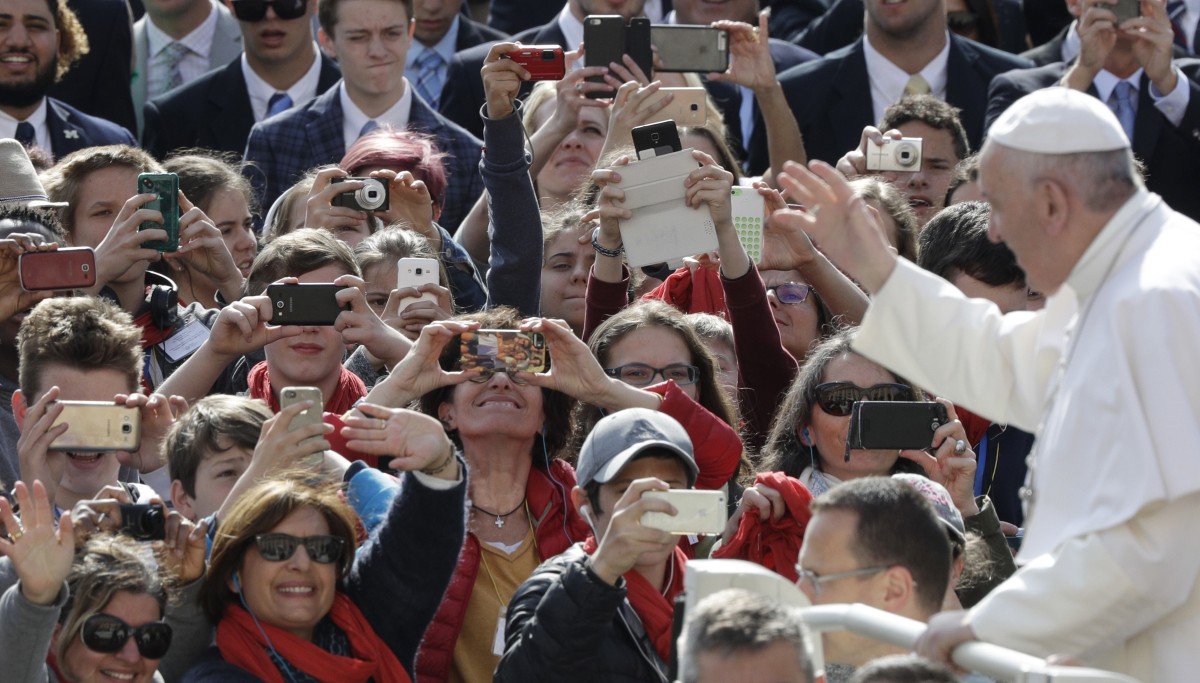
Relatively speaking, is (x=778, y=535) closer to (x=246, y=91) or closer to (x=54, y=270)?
(x=54, y=270)

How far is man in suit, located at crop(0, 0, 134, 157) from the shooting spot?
948 centimetres

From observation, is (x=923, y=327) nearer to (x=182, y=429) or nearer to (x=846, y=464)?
(x=846, y=464)

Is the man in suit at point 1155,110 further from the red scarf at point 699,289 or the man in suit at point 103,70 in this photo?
the man in suit at point 103,70

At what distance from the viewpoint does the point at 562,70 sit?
25.0ft

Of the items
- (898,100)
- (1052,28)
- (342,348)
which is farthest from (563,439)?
(1052,28)

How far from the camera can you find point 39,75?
31.3 feet

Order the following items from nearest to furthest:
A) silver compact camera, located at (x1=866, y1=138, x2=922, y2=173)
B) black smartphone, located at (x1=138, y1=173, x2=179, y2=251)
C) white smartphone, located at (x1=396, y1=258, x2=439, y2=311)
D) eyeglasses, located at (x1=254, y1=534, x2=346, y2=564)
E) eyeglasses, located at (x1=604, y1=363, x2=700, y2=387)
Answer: eyeglasses, located at (x1=254, y1=534, x2=346, y2=564) < eyeglasses, located at (x1=604, y1=363, x2=700, y2=387) < white smartphone, located at (x1=396, y1=258, x2=439, y2=311) < black smartphone, located at (x1=138, y1=173, x2=179, y2=251) < silver compact camera, located at (x1=866, y1=138, x2=922, y2=173)

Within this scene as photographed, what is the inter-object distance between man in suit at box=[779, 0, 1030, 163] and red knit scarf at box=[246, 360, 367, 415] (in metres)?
3.54

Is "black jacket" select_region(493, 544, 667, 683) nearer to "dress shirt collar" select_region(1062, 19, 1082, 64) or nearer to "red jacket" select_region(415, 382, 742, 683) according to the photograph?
"red jacket" select_region(415, 382, 742, 683)

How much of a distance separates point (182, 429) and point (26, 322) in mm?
827

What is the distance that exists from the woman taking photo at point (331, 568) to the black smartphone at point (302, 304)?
1130 millimetres

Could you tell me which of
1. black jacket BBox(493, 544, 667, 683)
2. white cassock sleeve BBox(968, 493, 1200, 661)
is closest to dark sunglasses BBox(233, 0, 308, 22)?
black jacket BBox(493, 544, 667, 683)

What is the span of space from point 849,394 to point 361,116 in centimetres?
398

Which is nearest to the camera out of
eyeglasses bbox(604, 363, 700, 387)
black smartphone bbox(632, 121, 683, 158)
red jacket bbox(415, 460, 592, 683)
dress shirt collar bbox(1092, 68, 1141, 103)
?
red jacket bbox(415, 460, 592, 683)
